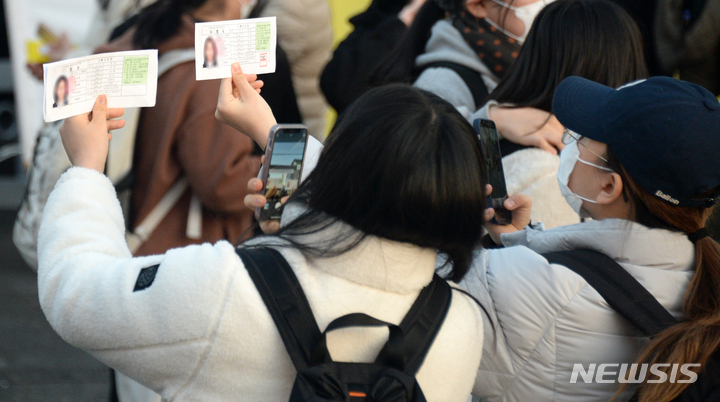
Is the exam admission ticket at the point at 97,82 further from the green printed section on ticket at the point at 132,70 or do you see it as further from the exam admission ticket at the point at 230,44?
the exam admission ticket at the point at 230,44

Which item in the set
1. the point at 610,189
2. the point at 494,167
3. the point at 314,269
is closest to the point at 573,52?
the point at 494,167

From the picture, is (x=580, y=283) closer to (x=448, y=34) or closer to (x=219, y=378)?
(x=219, y=378)

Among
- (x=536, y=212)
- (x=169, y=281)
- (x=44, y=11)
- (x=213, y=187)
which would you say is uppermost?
(x=169, y=281)

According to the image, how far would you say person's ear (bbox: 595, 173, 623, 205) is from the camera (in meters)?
1.63

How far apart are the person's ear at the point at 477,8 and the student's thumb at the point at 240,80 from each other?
1.24 metres

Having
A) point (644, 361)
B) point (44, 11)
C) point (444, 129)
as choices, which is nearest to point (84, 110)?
point (444, 129)

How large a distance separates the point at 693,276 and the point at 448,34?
52.6 inches

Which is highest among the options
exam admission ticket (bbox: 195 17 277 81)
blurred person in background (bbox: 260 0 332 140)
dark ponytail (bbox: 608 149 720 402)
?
exam admission ticket (bbox: 195 17 277 81)

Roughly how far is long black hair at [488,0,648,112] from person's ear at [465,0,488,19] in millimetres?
373

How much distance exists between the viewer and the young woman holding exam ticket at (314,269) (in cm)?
121

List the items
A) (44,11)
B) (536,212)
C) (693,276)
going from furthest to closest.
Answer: (44,11)
(536,212)
(693,276)

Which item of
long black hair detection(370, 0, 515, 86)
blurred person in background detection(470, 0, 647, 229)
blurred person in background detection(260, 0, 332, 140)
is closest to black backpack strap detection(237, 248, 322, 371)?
blurred person in background detection(470, 0, 647, 229)

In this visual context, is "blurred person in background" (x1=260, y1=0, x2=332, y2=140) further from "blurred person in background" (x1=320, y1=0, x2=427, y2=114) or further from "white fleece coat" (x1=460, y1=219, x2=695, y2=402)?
"white fleece coat" (x1=460, y1=219, x2=695, y2=402)

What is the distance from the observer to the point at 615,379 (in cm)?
158
